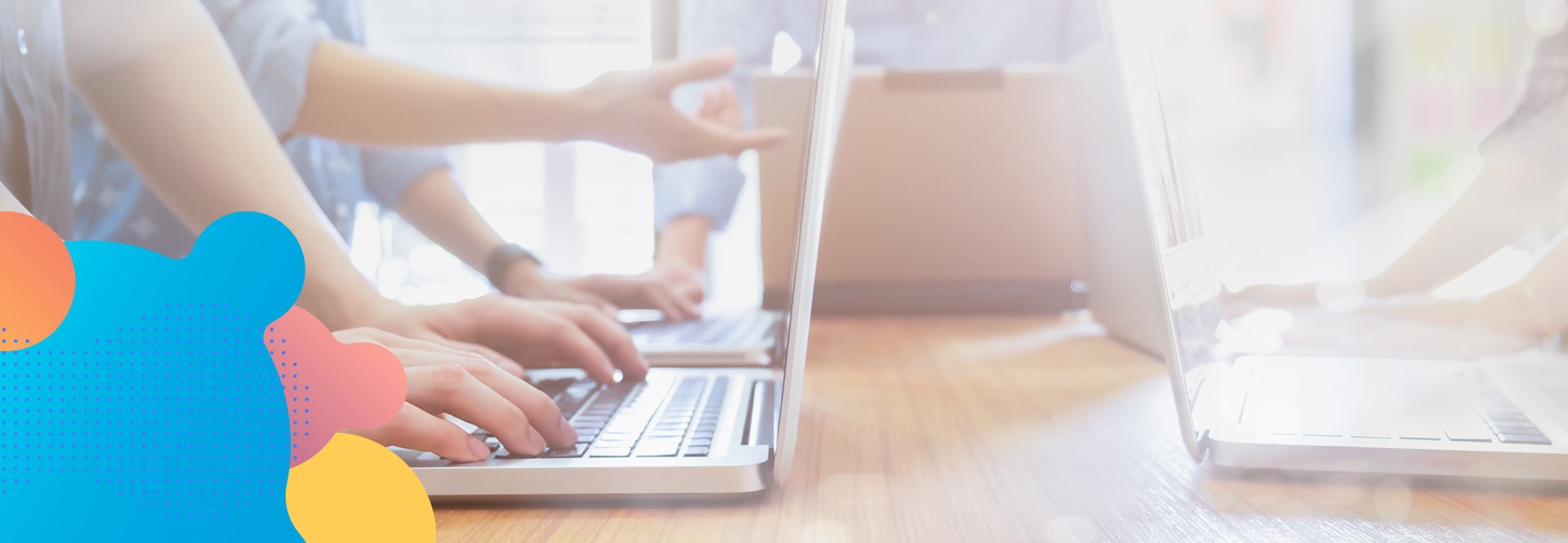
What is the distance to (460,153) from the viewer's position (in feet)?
10.7

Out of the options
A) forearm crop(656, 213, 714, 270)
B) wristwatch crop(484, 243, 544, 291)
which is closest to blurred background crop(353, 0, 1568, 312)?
forearm crop(656, 213, 714, 270)

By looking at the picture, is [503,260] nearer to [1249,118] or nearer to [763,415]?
[763,415]

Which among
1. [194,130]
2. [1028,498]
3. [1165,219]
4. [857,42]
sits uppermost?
[857,42]

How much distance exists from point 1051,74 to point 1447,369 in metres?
0.58

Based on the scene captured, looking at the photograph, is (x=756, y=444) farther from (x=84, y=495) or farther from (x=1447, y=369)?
(x=1447, y=369)

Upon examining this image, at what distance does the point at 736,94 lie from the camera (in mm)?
1382

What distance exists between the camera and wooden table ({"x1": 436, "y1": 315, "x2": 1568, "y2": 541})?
0.30 m

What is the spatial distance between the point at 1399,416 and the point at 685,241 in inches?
42.5

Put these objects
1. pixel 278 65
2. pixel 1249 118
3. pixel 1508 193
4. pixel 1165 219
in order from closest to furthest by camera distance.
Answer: pixel 1165 219
pixel 1508 193
pixel 278 65
pixel 1249 118

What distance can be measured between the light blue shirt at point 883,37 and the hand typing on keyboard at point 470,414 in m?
1.05

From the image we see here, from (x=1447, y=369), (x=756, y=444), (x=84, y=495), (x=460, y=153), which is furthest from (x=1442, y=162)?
(x=460, y=153)

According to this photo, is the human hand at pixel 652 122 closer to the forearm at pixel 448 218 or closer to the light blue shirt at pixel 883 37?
the forearm at pixel 448 218

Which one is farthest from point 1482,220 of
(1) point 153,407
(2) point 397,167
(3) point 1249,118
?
(3) point 1249,118

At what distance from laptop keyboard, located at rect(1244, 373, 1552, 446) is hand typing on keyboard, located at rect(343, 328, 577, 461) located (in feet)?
1.15
